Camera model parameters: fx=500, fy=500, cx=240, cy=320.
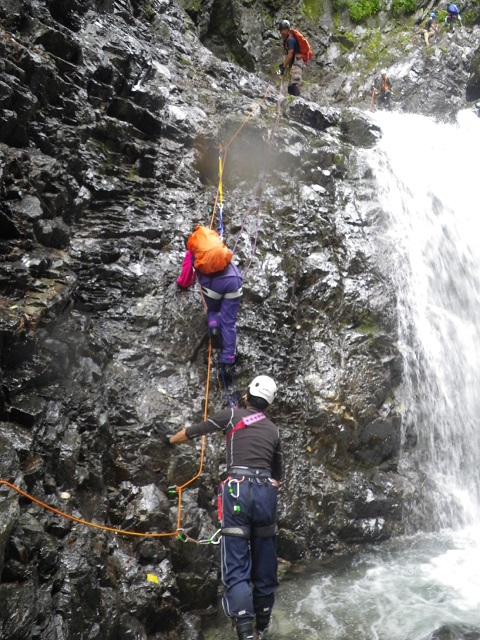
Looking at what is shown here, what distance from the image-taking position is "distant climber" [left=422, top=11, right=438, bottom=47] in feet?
61.5

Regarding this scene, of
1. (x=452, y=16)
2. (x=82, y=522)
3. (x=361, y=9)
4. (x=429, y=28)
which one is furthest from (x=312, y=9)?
(x=82, y=522)

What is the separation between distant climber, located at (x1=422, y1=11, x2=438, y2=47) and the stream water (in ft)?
26.4

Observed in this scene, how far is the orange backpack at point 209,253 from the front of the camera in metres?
6.44

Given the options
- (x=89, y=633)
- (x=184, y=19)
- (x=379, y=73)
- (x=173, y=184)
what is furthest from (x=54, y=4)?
(x=379, y=73)

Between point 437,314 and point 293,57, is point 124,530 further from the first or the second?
point 293,57

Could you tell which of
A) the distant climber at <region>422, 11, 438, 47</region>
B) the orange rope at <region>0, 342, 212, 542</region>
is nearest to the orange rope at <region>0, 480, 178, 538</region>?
the orange rope at <region>0, 342, 212, 542</region>

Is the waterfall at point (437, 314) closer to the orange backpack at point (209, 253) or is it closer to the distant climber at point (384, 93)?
the orange backpack at point (209, 253)

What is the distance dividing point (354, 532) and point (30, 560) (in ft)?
13.7

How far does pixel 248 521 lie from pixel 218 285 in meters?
3.10

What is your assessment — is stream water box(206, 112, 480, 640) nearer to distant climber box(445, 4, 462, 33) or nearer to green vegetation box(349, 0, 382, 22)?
distant climber box(445, 4, 462, 33)

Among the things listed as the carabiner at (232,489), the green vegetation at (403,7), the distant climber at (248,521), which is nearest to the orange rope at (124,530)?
the distant climber at (248,521)

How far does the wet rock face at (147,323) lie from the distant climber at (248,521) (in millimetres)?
891

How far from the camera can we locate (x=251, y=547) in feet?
15.1

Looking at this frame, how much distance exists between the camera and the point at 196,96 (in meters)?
A: 10.5
